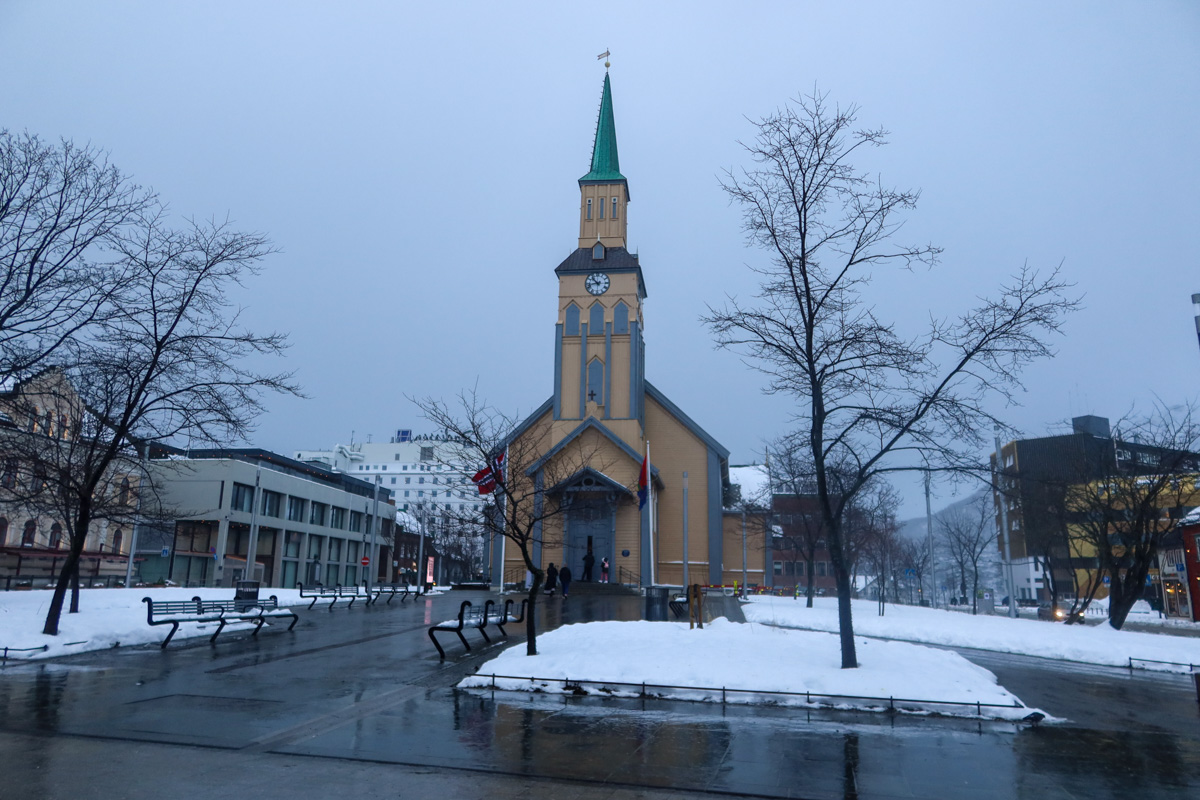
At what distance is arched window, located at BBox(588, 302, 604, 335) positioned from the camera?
44250mm

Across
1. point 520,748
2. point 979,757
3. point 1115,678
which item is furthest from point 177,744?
point 1115,678

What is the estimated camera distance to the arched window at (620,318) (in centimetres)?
4403

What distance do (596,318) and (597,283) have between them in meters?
2.07

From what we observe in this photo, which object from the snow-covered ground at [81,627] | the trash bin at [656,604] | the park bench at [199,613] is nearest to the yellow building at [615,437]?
the trash bin at [656,604]

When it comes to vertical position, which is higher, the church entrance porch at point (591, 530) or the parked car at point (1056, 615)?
the church entrance porch at point (591, 530)

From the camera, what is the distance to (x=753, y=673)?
11.1m

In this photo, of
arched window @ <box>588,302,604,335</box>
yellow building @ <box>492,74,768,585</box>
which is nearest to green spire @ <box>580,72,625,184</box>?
yellow building @ <box>492,74,768,585</box>

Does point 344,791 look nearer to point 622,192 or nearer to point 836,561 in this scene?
point 836,561

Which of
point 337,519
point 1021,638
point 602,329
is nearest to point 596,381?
point 602,329

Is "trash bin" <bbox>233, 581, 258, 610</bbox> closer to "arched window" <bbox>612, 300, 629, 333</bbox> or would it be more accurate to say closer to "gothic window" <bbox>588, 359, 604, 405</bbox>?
"gothic window" <bbox>588, 359, 604, 405</bbox>

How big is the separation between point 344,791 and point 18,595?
2091cm

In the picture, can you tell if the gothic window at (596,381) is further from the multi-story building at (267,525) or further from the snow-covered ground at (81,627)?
the snow-covered ground at (81,627)

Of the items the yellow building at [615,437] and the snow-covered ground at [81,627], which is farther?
the yellow building at [615,437]

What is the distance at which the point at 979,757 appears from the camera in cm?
764
